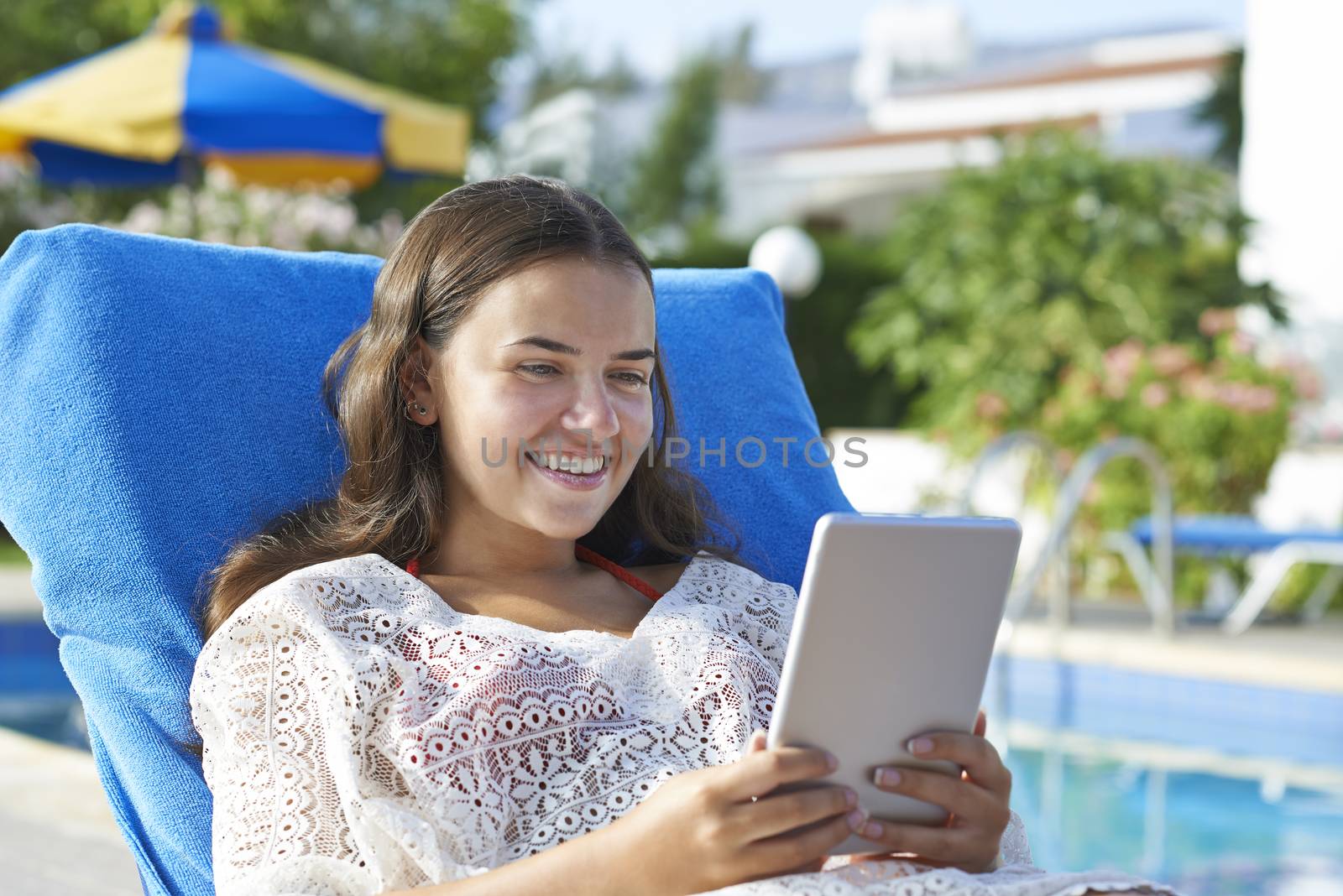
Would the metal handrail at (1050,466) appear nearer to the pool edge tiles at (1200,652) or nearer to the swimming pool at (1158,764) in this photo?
the pool edge tiles at (1200,652)

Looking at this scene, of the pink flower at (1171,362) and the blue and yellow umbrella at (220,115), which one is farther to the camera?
the pink flower at (1171,362)

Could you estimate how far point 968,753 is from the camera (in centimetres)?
148

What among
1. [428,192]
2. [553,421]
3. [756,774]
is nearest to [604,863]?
[756,774]

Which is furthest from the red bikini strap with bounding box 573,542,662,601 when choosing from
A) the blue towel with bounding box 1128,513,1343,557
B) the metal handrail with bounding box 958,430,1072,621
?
the blue towel with bounding box 1128,513,1343,557

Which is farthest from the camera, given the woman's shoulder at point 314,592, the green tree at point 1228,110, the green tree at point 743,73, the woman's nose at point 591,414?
the green tree at point 743,73

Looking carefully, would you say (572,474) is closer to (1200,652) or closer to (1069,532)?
(1200,652)

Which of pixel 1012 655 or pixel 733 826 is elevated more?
pixel 733 826

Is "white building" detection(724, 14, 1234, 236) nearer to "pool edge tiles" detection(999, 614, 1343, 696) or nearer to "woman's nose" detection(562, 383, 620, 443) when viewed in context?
"pool edge tiles" detection(999, 614, 1343, 696)

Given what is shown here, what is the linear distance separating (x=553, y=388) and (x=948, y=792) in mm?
631

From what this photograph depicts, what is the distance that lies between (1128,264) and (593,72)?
33.8 meters

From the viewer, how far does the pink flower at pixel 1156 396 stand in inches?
309

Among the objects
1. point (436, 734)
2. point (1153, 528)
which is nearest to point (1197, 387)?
point (1153, 528)

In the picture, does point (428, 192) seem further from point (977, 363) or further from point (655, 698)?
point (655, 698)

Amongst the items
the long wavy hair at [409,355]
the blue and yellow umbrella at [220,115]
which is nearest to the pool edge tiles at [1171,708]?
the blue and yellow umbrella at [220,115]
